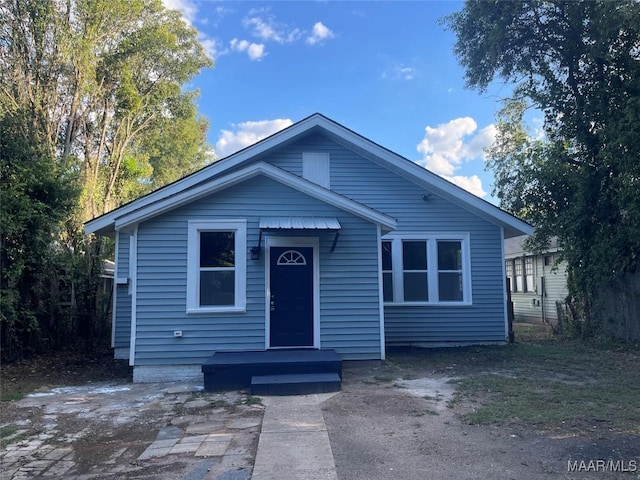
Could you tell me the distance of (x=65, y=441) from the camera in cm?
512

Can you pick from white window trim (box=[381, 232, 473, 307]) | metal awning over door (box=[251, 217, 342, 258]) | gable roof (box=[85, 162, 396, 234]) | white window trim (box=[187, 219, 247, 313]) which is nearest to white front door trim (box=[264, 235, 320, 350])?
metal awning over door (box=[251, 217, 342, 258])

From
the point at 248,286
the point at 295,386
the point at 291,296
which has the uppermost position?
the point at 248,286

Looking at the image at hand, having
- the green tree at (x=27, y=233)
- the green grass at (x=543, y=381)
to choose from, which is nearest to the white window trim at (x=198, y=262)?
the green grass at (x=543, y=381)

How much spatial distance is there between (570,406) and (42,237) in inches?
392

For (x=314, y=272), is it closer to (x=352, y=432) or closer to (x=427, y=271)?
(x=427, y=271)

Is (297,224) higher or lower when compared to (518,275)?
higher

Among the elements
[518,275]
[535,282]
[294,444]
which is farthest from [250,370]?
[518,275]

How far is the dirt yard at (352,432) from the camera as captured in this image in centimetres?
404

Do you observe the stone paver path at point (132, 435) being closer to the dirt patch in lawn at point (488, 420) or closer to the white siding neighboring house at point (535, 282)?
the dirt patch in lawn at point (488, 420)

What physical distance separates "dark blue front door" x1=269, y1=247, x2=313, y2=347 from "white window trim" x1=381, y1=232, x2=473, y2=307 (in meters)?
2.99

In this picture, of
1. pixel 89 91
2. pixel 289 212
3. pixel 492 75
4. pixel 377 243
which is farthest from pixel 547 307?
pixel 89 91

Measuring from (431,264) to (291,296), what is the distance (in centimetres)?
408

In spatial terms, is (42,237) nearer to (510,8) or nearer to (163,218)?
(163,218)

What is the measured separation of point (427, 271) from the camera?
11234 millimetres
